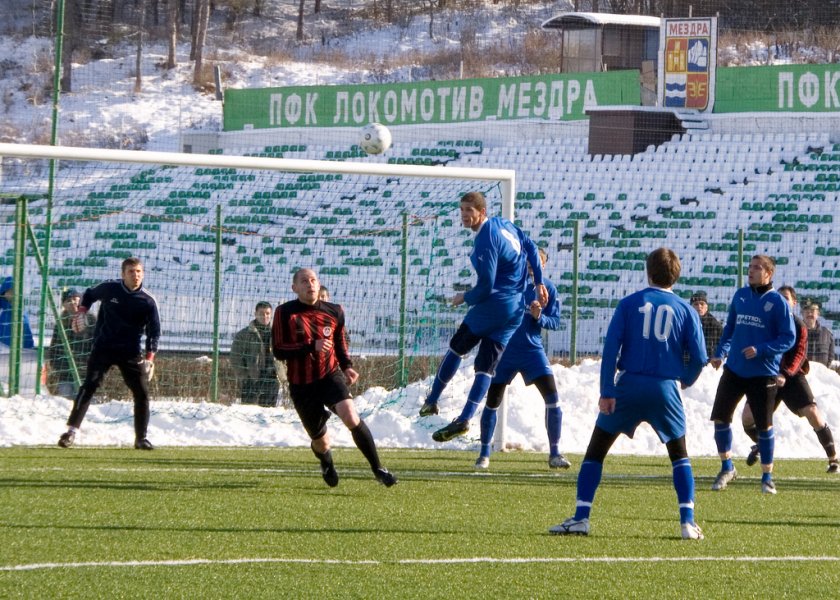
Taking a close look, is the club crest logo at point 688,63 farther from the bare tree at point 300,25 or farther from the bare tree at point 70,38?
the bare tree at point 300,25

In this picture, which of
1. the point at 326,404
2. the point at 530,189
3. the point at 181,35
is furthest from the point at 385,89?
the point at 326,404

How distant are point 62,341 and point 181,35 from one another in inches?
2017

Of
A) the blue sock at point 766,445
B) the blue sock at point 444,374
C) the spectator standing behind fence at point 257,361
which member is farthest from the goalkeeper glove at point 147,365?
the blue sock at point 766,445

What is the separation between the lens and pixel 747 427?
11305mm

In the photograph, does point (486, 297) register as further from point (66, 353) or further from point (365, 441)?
point (66, 353)

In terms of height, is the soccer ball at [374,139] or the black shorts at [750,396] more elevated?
the soccer ball at [374,139]

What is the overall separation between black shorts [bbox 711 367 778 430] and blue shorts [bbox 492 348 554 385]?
1.66 metres

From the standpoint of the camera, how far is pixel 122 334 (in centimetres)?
1191

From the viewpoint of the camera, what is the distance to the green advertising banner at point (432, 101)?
39438 mm

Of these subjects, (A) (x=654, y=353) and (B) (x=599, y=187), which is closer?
(A) (x=654, y=353)

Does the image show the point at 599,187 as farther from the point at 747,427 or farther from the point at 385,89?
the point at 747,427

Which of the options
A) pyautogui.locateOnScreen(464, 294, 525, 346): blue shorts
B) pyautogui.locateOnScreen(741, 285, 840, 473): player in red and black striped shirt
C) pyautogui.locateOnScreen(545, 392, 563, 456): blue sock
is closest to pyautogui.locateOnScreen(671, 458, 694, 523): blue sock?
pyautogui.locateOnScreen(464, 294, 525, 346): blue shorts

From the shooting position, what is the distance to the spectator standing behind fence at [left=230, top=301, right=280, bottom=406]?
14711 millimetres

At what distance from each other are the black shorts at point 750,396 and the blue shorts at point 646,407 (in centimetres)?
281
